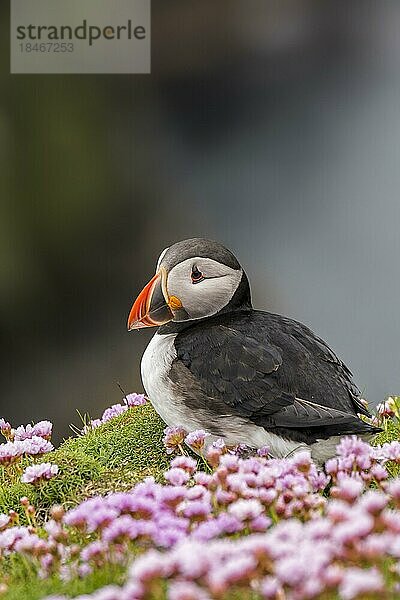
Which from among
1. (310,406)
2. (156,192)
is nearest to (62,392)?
(156,192)

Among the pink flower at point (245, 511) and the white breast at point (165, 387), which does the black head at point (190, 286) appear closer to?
the white breast at point (165, 387)

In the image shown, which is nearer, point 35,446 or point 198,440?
point 198,440

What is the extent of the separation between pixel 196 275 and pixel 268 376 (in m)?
0.71

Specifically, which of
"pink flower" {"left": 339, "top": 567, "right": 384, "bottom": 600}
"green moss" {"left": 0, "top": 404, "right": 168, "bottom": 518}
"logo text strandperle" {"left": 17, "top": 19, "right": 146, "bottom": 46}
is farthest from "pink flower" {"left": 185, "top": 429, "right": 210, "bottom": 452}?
"logo text strandperle" {"left": 17, "top": 19, "right": 146, "bottom": 46}

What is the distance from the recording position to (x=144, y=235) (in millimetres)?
13742

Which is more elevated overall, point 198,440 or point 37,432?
point 198,440

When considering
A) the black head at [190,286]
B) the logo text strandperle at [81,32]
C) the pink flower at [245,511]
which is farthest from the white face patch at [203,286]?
the logo text strandperle at [81,32]

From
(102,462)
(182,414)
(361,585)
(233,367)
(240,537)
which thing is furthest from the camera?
(102,462)

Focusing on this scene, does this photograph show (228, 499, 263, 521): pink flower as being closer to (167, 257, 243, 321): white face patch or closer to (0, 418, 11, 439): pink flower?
(167, 257, 243, 321): white face patch

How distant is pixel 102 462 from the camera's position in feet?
14.1

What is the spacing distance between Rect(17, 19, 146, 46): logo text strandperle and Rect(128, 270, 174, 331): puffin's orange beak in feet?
32.5

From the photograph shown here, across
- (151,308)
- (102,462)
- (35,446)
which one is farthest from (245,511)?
(151,308)

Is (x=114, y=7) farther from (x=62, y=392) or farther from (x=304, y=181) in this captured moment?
(x=62, y=392)

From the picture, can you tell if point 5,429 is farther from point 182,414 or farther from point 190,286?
point 190,286
